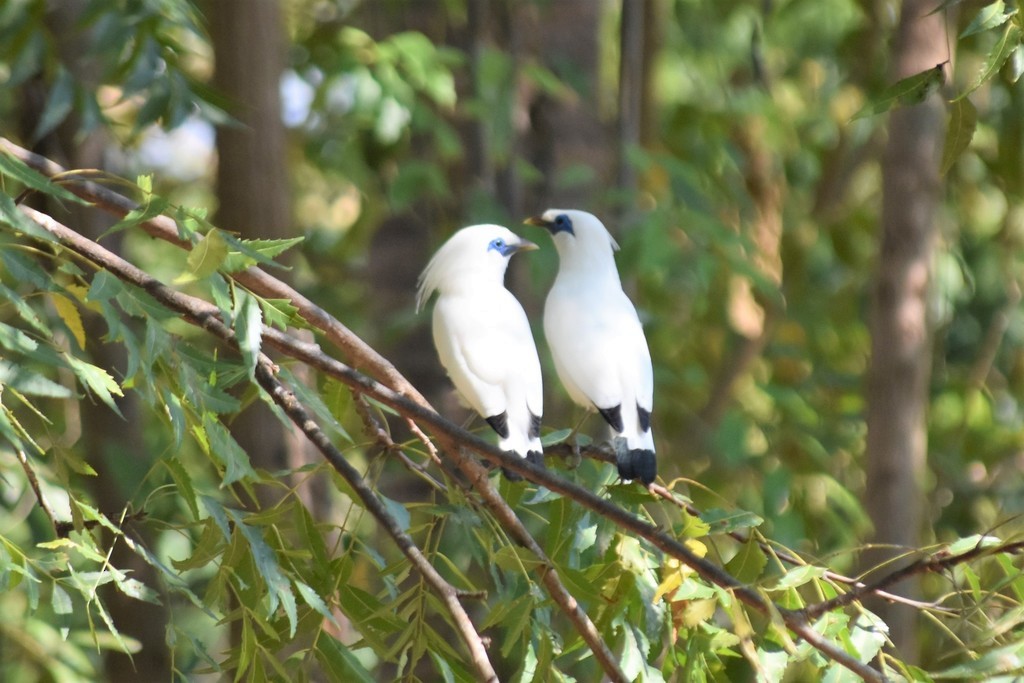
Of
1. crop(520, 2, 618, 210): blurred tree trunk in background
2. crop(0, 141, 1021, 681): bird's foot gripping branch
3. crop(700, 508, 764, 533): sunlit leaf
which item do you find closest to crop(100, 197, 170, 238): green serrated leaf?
crop(0, 141, 1021, 681): bird's foot gripping branch

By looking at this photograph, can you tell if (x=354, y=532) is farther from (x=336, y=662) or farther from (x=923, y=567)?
(x=923, y=567)

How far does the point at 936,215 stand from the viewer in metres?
4.32

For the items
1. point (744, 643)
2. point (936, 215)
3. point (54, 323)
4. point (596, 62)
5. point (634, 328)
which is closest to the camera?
point (744, 643)

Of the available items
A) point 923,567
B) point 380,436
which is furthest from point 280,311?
point 923,567

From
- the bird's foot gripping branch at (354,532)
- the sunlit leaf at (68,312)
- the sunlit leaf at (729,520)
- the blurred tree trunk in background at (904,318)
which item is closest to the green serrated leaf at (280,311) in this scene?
the bird's foot gripping branch at (354,532)

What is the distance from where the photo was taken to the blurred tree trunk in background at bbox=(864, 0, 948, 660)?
4.13 m

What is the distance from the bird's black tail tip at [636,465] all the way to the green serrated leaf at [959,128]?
76 centimetres

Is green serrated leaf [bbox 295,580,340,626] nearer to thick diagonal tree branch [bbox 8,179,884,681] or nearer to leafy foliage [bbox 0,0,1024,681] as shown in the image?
leafy foliage [bbox 0,0,1024,681]

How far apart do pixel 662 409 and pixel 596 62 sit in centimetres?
154

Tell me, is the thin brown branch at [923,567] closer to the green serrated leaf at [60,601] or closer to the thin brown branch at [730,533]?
the thin brown branch at [730,533]

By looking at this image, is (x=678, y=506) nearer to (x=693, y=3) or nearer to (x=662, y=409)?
(x=662, y=409)

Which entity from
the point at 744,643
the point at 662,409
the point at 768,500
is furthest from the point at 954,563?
the point at 662,409

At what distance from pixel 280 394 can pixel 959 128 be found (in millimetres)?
1168

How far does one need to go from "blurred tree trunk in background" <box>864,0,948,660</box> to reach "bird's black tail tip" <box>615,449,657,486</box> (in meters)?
1.87
